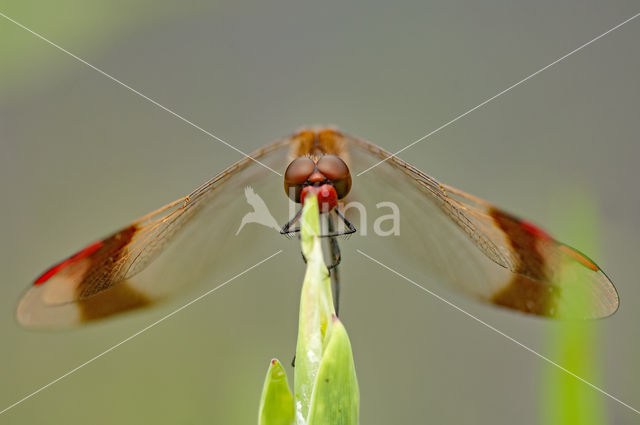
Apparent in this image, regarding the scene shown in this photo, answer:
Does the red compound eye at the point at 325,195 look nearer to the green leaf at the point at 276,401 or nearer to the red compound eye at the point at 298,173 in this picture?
the red compound eye at the point at 298,173

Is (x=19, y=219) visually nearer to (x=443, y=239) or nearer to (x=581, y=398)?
(x=443, y=239)

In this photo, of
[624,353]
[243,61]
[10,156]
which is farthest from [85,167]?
[624,353]

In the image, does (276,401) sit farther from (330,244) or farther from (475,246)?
(475,246)

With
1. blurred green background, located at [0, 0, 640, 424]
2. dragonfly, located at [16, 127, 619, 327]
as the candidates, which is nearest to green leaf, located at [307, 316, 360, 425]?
dragonfly, located at [16, 127, 619, 327]

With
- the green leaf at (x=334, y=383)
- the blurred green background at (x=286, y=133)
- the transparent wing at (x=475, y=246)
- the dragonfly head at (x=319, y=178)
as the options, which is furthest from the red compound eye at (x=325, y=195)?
the blurred green background at (x=286, y=133)

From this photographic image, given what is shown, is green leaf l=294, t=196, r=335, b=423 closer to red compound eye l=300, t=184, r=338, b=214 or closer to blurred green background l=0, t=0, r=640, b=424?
red compound eye l=300, t=184, r=338, b=214

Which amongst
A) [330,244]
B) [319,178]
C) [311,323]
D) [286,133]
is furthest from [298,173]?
[286,133]
